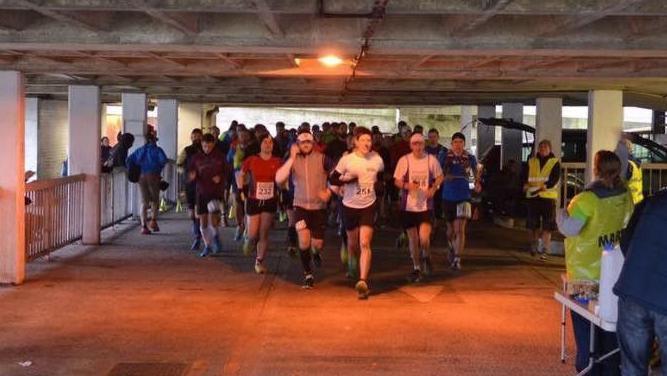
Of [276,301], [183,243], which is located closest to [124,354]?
[276,301]

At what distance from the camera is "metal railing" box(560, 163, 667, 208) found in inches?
643

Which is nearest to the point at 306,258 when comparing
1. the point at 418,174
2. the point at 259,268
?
the point at 259,268

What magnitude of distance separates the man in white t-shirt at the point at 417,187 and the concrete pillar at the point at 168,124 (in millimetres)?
12173

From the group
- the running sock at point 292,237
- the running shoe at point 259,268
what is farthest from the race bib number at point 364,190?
the running sock at point 292,237

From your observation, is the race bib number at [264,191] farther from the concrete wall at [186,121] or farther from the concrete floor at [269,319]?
the concrete wall at [186,121]

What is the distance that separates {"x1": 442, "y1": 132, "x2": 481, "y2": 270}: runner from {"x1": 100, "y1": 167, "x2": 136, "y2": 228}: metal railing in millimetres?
6595

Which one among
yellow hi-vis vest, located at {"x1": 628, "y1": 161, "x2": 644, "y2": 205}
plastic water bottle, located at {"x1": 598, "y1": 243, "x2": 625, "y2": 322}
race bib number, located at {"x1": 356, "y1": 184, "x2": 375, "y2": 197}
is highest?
yellow hi-vis vest, located at {"x1": 628, "y1": 161, "x2": 644, "y2": 205}

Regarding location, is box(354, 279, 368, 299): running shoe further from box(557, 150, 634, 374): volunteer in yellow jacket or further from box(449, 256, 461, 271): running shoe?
box(557, 150, 634, 374): volunteer in yellow jacket

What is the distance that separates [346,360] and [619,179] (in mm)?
2631

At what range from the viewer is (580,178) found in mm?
17250

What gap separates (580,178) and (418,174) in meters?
8.18

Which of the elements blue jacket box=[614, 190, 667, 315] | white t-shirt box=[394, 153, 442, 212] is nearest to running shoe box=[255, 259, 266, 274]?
white t-shirt box=[394, 153, 442, 212]

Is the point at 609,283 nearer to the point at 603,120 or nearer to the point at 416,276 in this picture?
the point at 416,276

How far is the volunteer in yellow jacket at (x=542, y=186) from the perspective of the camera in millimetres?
12164
